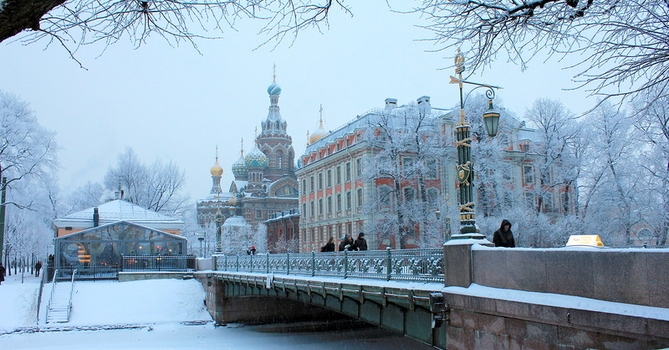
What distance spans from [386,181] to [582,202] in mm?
14386

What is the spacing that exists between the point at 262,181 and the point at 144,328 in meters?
76.8

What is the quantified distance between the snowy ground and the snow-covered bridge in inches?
320

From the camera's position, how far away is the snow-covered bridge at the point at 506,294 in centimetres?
814

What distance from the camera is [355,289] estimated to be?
1596 cm

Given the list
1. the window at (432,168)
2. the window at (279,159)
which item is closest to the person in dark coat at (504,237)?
the window at (432,168)

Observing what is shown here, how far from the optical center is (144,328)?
28.5m

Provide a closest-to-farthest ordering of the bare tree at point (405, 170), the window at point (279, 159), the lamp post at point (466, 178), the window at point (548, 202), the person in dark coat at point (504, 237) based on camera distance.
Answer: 1. the lamp post at point (466, 178)
2. the person in dark coat at point (504, 237)
3. the bare tree at point (405, 170)
4. the window at point (548, 202)
5. the window at point (279, 159)

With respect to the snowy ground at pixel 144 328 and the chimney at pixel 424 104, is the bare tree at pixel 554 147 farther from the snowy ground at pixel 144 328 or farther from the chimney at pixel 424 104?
the snowy ground at pixel 144 328

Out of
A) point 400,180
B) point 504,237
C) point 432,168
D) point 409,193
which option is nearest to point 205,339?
point 504,237

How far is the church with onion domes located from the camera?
322 ft

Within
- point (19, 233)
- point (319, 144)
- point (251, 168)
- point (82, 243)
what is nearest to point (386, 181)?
point (319, 144)

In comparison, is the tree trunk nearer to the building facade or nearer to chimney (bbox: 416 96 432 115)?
the building facade

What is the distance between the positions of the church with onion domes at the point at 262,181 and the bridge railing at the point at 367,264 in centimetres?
6986

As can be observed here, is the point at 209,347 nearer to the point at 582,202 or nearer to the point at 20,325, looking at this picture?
the point at 20,325
